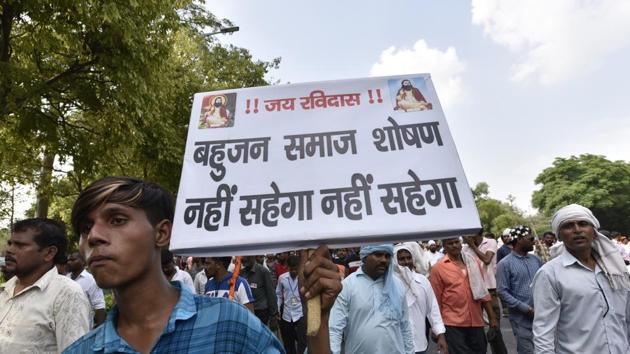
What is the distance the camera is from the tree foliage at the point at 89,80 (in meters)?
8.06

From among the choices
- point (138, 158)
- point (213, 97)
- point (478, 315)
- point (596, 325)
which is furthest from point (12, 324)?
point (138, 158)

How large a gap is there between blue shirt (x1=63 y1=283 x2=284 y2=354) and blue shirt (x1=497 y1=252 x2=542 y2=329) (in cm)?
452

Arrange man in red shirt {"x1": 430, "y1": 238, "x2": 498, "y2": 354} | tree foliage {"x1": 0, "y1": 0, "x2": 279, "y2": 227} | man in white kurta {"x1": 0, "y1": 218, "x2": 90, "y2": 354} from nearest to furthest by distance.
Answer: man in white kurta {"x1": 0, "y1": 218, "x2": 90, "y2": 354} → man in red shirt {"x1": 430, "y1": 238, "x2": 498, "y2": 354} → tree foliage {"x1": 0, "y1": 0, "x2": 279, "y2": 227}

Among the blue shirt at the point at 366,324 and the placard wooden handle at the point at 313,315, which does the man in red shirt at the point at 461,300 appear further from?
the placard wooden handle at the point at 313,315

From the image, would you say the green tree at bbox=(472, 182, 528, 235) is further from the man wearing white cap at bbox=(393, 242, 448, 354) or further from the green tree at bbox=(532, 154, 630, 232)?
the man wearing white cap at bbox=(393, 242, 448, 354)

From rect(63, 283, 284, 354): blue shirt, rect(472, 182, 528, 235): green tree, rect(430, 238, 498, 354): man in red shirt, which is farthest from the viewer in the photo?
rect(472, 182, 528, 235): green tree

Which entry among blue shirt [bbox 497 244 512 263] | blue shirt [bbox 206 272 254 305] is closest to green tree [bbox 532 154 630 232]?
blue shirt [bbox 497 244 512 263]

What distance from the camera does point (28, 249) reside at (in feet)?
10.2

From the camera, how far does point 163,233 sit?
163 cm

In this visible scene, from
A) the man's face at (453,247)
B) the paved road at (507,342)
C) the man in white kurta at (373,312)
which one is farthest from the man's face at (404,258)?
Answer: the paved road at (507,342)

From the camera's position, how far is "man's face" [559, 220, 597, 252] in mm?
3426

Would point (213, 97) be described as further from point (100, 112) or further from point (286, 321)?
point (100, 112)

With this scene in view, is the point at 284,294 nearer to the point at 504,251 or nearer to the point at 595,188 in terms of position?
the point at 504,251

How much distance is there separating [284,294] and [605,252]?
5383mm
